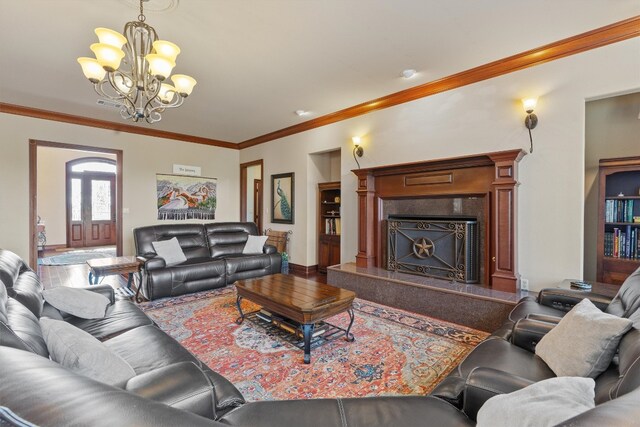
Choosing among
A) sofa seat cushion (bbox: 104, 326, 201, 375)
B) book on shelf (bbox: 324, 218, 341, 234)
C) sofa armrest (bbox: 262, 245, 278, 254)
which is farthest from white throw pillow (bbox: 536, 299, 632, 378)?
sofa armrest (bbox: 262, 245, 278, 254)

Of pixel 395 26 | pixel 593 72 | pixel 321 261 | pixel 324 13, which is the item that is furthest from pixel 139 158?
pixel 593 72

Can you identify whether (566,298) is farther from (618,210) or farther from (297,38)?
(297,38)

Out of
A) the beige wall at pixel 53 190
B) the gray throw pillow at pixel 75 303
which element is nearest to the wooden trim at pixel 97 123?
the beige wall at pixel 53 190

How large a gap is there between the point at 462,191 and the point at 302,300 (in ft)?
7.41

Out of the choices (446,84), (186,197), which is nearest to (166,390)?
(446,84)

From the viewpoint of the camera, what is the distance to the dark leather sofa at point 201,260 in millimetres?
3783

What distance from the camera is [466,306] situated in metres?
2.97

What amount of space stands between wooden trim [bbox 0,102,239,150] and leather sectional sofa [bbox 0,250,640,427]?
140 inches

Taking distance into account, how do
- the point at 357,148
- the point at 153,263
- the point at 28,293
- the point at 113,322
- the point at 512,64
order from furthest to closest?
the point at 357,148
the point at 153,263
the point at 512,64
the point at 113,322
the point at 28,293

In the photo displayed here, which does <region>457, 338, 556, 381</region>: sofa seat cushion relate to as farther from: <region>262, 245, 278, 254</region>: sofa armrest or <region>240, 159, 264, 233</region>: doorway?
<region>240, 159, 264, 233</region>: doorway

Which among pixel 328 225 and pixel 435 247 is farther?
pixel 328 225

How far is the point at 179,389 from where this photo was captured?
3.54 ft

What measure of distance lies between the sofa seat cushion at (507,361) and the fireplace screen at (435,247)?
1809 millimetres

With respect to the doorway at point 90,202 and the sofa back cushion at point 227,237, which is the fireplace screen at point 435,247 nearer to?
the sofa back cushion at point 227,237
